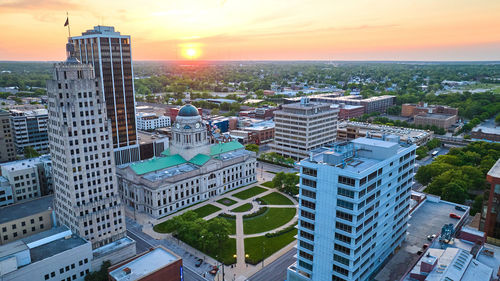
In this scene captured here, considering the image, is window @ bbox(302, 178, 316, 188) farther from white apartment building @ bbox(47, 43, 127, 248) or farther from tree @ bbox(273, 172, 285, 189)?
tree @ bbox(273, 172, 285, 189)

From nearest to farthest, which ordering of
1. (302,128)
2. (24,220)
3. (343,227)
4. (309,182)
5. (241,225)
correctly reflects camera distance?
(343,227)
(309,182)
(24,220)
(241,225)
(302,128)

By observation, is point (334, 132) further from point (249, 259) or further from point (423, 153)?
point (249, 259)

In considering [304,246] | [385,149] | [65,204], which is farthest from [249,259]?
[65,204]

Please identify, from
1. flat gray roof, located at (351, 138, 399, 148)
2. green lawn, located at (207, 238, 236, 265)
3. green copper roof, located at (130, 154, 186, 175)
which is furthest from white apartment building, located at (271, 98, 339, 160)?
flat gray roof, located at (351, 138, 399, 148)

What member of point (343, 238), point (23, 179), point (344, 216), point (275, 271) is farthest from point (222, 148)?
point (344, 216)

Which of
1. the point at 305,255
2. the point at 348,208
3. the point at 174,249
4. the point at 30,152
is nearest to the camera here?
the point at 348,208

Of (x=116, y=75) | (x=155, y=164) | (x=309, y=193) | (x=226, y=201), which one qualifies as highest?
(x=116, y=75)

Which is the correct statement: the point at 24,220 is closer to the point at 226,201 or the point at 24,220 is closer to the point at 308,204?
the point at 226,201
